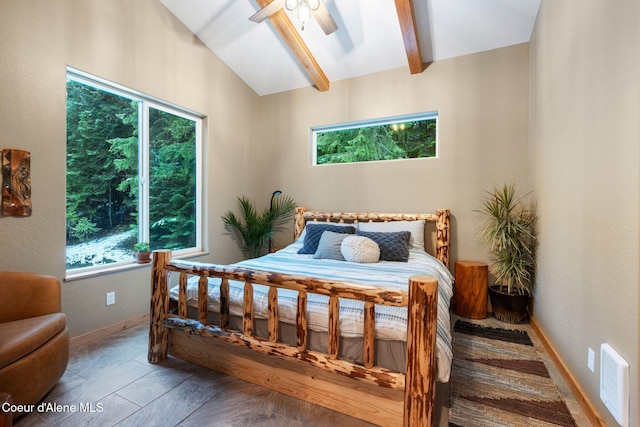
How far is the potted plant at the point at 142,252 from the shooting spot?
288cm

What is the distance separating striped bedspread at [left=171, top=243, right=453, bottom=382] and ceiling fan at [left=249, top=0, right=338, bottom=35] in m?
2.05

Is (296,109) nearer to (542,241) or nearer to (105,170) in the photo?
(105,170)

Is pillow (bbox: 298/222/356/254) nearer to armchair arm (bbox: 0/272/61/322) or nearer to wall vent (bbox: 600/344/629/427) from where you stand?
armchair arm (bbox: 0/272/61/322)

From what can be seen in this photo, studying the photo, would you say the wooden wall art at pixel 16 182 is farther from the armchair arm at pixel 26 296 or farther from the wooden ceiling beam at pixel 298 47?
the wooden ceiling beam at pixel 298 47

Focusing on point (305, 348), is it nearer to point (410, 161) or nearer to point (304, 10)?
point (304, 10)

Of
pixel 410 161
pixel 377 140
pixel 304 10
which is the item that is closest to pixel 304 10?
pixel 304 10

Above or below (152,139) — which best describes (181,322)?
below

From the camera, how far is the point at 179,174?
3.41 m

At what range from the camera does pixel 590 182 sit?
5.16 feet

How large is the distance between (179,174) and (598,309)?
3.81 metres

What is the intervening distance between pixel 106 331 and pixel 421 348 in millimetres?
2693

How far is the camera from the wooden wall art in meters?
1.98

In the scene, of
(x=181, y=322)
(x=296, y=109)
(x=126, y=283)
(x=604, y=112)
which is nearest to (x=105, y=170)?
(x=126, y=283)

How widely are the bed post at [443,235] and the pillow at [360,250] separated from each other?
34.7 inches
